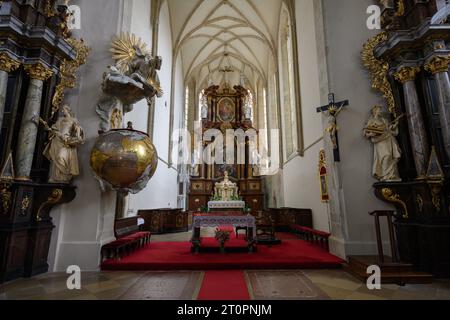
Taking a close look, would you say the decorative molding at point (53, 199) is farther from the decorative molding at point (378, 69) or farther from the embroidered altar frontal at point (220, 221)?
the decorative molding at point (378, 69)

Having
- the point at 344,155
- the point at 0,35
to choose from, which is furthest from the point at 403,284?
the point at 0,35

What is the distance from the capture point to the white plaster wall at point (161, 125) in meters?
7.72

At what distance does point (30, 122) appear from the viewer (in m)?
4.27

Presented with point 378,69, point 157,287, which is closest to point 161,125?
point 157,287

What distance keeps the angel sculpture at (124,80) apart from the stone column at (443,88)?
566 cm

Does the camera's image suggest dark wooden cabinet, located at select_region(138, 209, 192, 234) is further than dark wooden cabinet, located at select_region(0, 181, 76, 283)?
Yes

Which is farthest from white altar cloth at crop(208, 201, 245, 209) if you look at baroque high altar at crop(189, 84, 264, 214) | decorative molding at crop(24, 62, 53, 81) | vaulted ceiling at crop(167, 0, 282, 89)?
decorative molding at crop(24, 62, 53, 81)

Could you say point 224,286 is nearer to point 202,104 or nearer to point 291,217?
point 291,217

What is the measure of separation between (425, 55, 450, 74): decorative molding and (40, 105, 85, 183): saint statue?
698cm

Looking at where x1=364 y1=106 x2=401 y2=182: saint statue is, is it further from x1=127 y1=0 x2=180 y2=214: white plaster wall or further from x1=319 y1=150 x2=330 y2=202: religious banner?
x1=127 y1=0 x2=180 y2=214: white plaster wall

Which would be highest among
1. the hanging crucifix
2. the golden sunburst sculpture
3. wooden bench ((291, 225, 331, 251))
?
the golden sunburst sculpture

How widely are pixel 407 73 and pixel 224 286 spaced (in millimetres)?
5418

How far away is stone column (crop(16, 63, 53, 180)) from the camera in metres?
4.13
